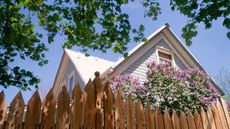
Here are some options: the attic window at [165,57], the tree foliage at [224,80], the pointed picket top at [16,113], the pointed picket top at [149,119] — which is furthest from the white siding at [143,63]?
the tree foliage at [224,80]

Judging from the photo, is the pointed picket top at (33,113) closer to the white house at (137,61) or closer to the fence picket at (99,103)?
the fence picket at (99,103)

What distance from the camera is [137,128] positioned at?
3.54 metres

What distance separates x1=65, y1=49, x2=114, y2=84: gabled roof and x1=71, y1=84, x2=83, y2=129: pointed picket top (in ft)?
32.2

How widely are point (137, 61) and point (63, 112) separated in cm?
943

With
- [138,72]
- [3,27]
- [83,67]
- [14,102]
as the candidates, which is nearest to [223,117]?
[14,102]

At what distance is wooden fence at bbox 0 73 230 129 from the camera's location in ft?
8.54

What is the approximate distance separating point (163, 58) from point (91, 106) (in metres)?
11.0

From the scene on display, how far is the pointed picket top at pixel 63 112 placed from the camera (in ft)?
9.15

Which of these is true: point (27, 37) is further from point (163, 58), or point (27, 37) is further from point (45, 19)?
point (163, 58)

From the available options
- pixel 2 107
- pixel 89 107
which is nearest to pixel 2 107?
pixel 2 107

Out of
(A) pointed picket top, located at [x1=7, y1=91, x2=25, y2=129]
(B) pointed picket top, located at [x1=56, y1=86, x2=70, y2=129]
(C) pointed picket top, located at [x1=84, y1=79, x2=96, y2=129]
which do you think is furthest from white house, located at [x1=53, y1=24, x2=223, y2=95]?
(A) pointed picket top, located at [x1=7, y1=91, x2=25, y2=129]

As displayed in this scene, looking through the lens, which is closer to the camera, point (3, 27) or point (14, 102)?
point (14, 102)

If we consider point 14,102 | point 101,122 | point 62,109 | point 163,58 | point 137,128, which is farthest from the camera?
point 163,58

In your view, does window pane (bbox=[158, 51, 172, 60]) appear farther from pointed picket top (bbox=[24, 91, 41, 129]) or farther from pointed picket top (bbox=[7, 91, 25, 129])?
pointed picket top (bbox=[7, 91, 25, 129])
